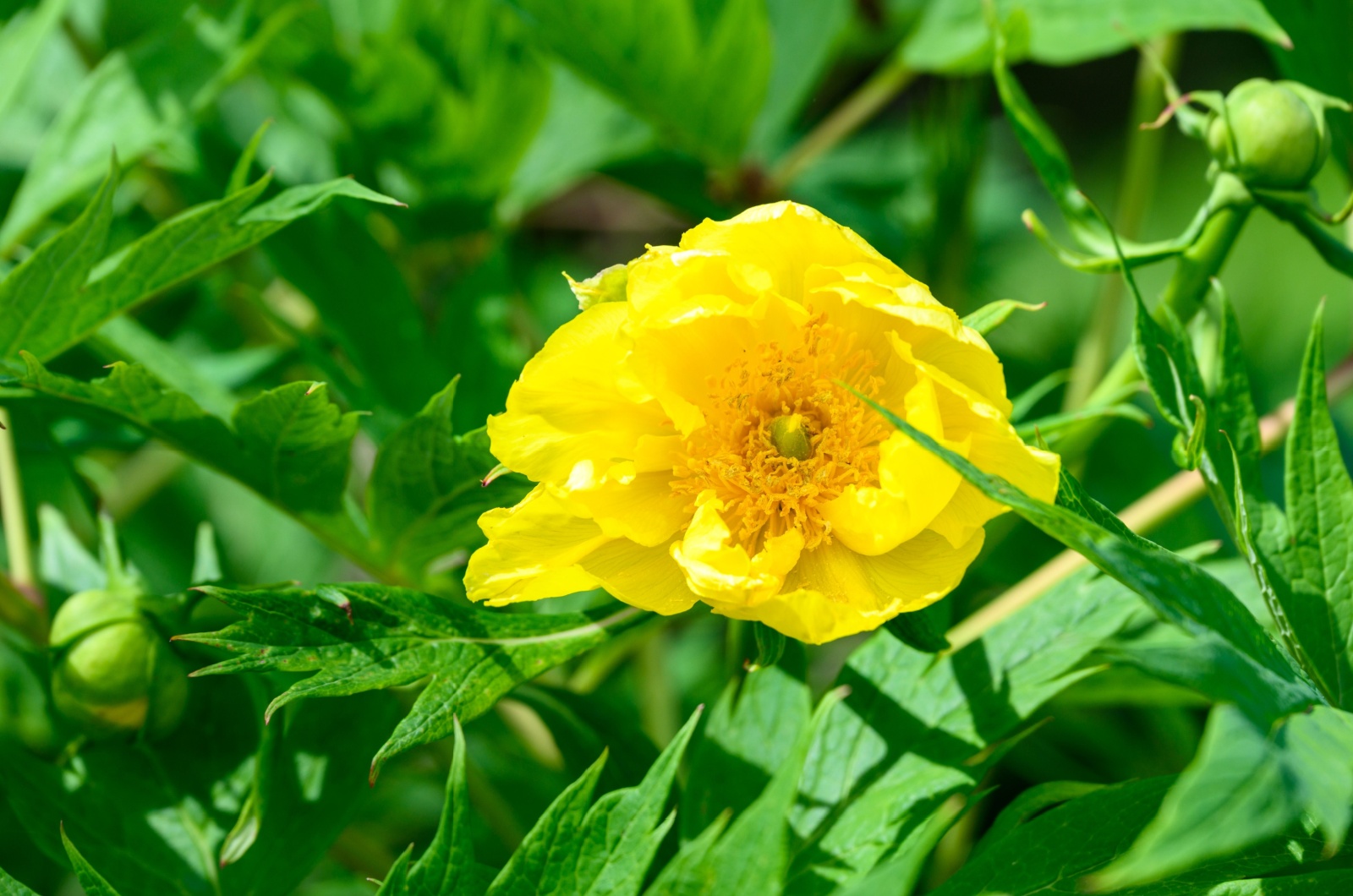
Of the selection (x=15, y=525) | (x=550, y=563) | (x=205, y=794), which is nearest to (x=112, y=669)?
(x=205, y=794)

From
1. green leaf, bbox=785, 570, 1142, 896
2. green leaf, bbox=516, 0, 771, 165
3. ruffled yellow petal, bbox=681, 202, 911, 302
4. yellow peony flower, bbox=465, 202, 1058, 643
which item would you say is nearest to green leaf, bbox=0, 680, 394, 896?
yellow peony flower, bbox=465, 202, 1058, 643

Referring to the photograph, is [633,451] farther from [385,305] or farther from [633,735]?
[385,305]

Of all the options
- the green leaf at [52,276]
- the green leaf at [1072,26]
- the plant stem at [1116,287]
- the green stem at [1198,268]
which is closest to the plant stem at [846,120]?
the green leaf at [1072,26]

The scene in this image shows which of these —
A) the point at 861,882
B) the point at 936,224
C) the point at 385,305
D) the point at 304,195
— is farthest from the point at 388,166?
the point at 861,882

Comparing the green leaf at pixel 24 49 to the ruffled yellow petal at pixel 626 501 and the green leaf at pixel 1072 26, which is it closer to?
the ruffled yellow petal at pixel 626 501

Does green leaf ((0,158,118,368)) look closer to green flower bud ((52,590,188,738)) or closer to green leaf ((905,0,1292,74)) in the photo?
green flower bud ((52,590,188,738))

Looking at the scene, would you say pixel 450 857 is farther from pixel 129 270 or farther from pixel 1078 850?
pixel 129 270
